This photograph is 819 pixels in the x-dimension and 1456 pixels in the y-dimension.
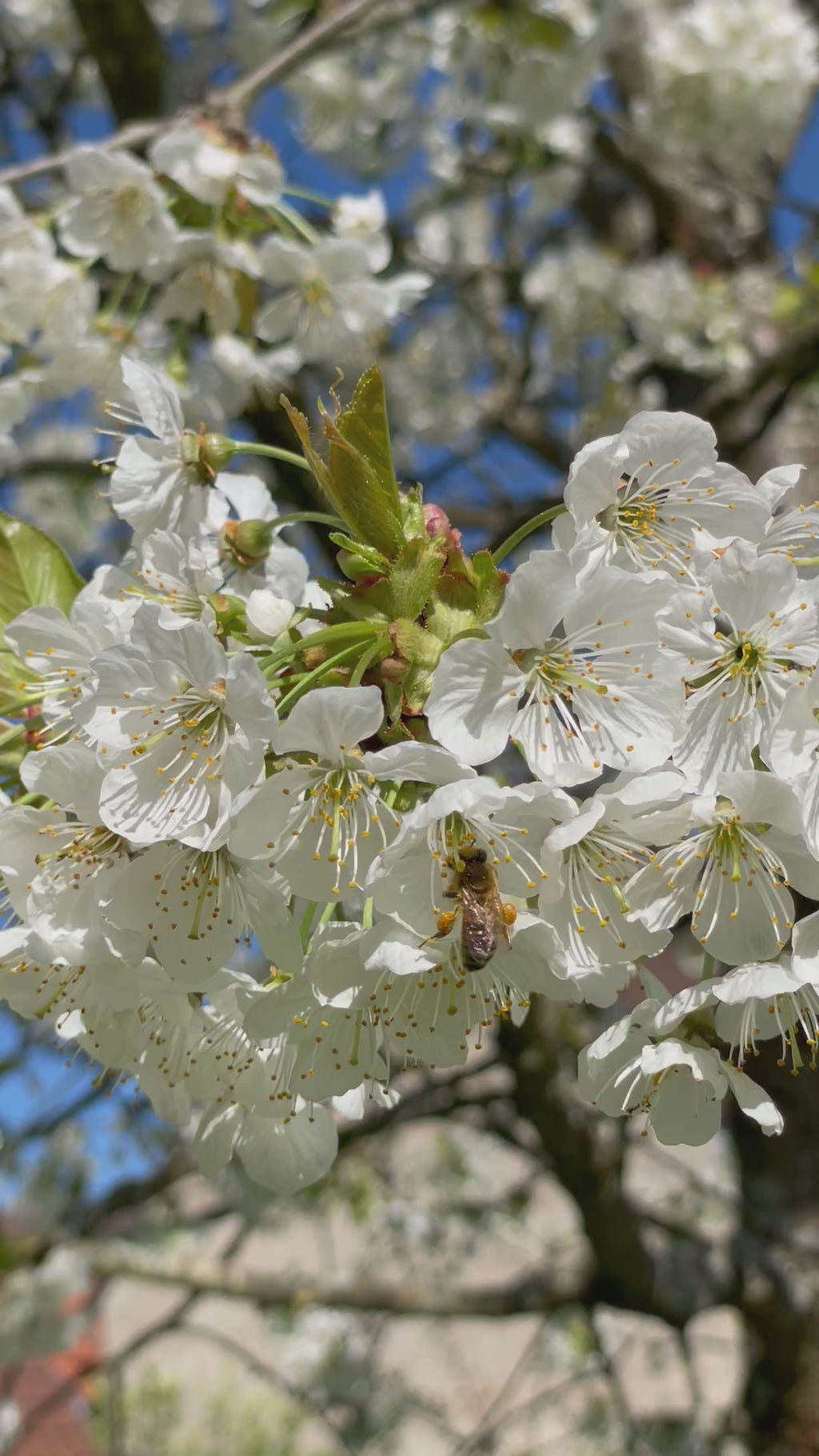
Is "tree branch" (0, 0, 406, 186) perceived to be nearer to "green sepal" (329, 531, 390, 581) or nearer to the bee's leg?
"green sepal" (329, 531, 390, 581)

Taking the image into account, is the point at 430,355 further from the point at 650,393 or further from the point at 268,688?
the point at 268,688

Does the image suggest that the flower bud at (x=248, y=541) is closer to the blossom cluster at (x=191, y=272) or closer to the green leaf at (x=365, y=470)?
the green leaf at (x=365, y=470)

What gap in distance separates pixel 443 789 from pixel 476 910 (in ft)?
0.31

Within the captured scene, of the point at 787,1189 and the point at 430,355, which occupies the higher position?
the point at 430,355

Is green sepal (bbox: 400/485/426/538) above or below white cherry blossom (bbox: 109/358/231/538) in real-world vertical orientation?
above

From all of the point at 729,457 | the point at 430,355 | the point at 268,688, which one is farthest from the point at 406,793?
the point at 430,355

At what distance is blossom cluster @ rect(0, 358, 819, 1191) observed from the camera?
2.84ft

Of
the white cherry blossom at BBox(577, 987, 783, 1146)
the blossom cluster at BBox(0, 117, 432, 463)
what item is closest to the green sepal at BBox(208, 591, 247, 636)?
the white cherry blossom at BBox(577, 987, 783, 1146)

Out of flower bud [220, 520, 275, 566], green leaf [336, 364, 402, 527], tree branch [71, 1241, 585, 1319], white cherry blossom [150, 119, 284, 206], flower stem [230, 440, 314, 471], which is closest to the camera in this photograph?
green leaf [336, 364, 402, 527]

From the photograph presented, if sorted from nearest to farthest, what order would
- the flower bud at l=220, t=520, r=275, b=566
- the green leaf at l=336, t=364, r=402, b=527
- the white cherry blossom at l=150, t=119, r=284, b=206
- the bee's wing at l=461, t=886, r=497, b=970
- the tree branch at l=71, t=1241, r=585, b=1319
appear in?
1. the bee's wing at l=461, t=886, r=497, b=970
2. the green leaf at l=336, t=364, r=402, b=527
3. the flower bud at l=220, t=520, r=275, b=566
4. the white cherry blossom at l=150, t=119, r=284, b=206
5. the tree branch at l=71, t=1241, r=585, b=1319

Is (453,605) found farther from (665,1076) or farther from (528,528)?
(665,1076)

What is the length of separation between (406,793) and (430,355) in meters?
5.24

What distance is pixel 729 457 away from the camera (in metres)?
2.73

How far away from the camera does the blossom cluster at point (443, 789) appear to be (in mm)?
865
